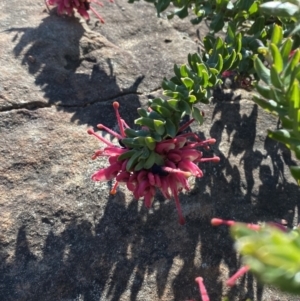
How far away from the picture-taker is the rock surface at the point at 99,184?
1.55 metres

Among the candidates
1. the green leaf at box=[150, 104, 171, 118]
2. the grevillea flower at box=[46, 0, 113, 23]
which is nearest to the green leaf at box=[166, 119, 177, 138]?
the green leaf at box=[150, 104, 171, 118]

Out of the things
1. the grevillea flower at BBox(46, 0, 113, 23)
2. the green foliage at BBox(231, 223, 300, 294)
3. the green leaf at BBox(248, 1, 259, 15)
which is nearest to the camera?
the green foliage at BBox(231, 223, 300, 294)

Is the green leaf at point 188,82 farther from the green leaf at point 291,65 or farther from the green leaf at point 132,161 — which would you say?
the green leaf at point 291,65

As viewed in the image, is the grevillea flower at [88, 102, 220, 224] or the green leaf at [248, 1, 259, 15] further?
the green leaf at [248, 1, 259, 15]

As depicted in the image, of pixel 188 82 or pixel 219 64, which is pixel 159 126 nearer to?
pixel 188 82

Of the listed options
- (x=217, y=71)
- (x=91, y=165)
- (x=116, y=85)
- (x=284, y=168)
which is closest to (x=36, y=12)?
(x=116, y=85)

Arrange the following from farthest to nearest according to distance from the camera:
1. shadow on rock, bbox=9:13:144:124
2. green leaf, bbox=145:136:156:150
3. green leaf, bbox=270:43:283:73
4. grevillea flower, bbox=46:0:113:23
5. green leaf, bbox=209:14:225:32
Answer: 1. grevillea flower, bbox=46:0:113:23
2. shadow on rock, bbox=9:13:144:124
3. green leaf, bbox=209:14:225:32
4. green leaf, bbox=145:136:156:150
5. green leaf, bbox=270:43:283:73

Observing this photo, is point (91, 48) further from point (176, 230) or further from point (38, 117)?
point (176, 230)

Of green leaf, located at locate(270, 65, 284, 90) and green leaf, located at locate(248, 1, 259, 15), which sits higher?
green leaf, located at locate(270, 65, 284, 90)

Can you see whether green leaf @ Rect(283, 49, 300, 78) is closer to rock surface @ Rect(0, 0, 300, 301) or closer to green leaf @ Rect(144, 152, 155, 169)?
green leaf @ Rect(144, 152, 155, 169)

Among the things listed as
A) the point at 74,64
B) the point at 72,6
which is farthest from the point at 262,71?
the point at 72,6

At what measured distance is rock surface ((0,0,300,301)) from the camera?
5.09 feet

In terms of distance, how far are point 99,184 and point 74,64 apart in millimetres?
578

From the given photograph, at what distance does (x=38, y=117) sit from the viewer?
1.87 meters
